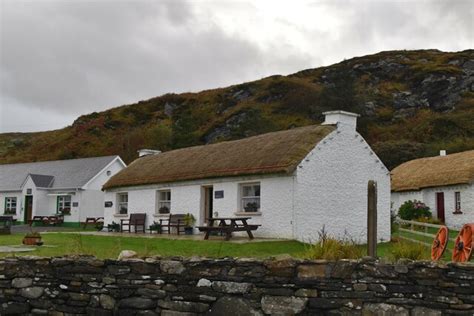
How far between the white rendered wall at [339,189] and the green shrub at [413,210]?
10.6 m

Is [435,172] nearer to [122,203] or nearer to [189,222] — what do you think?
[189,222]

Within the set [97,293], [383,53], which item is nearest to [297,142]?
[97,293]

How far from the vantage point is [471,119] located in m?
61.3

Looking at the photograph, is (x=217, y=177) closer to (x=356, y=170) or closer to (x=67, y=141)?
(x=356, y=170)

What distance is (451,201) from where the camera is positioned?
104 feet

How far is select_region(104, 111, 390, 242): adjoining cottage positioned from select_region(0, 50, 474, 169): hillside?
30.2 m

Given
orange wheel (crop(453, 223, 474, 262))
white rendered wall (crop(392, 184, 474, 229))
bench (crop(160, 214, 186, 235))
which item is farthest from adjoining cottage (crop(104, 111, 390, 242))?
orange wheel (crop(453, 223, 474, 262))

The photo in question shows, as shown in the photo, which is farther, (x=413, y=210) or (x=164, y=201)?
(x=413, y=210)

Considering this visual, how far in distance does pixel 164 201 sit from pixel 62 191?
→ 18372 mm

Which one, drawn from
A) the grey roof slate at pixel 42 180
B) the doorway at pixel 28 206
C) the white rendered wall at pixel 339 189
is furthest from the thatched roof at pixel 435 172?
the doorway at pixel 28 206

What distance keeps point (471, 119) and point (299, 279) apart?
196ft

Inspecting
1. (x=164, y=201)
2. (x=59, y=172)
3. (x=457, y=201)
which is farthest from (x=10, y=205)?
(x=457, y=201)

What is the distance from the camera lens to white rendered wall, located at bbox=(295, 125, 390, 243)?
2067 centimetres

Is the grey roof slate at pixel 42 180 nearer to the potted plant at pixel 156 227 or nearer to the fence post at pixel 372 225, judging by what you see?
the potted plant at pixel 156 227
